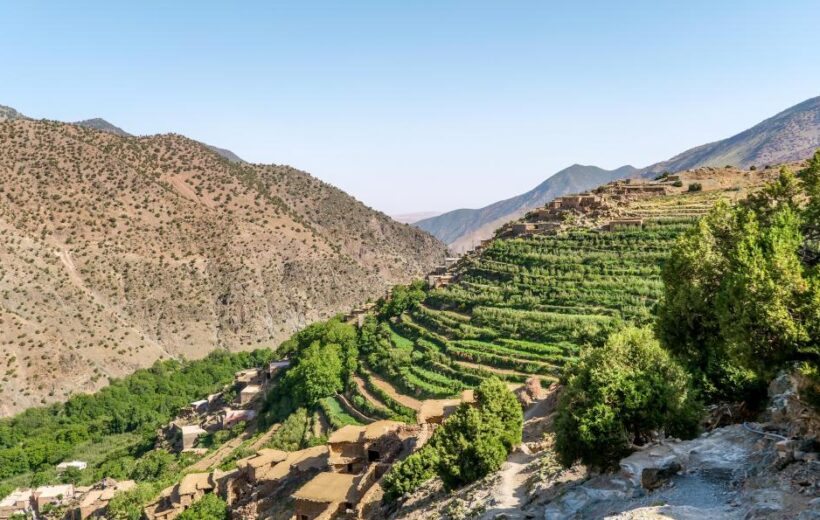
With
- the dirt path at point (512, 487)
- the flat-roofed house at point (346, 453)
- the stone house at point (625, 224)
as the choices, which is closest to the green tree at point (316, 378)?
the flat-roofed house at point (346, 453)

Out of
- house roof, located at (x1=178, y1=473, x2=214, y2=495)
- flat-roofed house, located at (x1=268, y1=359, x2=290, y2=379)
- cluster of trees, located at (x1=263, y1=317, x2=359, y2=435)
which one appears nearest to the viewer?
house roof, located at (x1=178, y1=473, x2=214, y2=495)

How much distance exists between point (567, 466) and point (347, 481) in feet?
47.6

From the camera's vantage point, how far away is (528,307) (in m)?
45.7

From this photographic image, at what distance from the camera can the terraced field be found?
3853 cm

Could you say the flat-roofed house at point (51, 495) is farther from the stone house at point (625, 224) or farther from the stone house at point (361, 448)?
the stone house at point (625, 224)

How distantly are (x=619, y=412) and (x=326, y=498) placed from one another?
1584 centimetres

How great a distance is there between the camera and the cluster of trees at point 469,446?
21.7 m

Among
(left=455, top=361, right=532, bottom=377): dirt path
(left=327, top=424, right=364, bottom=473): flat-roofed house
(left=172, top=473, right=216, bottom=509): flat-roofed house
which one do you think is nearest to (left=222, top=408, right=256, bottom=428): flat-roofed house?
(left=172, top=473, right=216, bottom=509): flat-roofed house

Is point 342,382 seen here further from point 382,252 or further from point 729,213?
point 382,252

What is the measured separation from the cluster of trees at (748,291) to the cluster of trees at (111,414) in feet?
175

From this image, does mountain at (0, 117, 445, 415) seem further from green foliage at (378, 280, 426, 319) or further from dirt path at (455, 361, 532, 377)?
dirt path at (455, 361, 532, 377)

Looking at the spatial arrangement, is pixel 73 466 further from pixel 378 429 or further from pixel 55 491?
pixel 378 429

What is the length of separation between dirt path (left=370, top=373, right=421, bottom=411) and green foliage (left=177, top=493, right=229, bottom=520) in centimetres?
1253

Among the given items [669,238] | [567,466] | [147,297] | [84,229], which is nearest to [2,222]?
[84,229]
